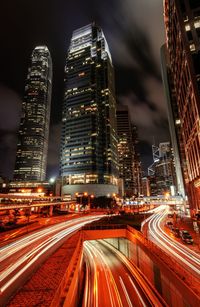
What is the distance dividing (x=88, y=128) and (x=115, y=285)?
138248 millimetres

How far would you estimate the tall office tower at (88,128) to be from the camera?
149 metres

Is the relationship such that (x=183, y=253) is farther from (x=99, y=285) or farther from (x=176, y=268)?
(x=99, y=285)

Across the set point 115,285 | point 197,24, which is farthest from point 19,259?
point 197,24

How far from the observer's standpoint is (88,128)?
159m

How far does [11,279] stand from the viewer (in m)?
13.8

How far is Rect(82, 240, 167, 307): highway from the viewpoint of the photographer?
75.2ft

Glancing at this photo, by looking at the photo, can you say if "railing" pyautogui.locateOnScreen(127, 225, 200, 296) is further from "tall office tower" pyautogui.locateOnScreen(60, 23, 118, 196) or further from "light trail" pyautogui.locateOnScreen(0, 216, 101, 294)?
"tall office tower" pyautogui.locateOnScreen(60, 23, 118, 196)

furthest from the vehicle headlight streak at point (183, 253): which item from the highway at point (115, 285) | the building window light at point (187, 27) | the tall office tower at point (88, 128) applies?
the tall office tower at point (88, 128)

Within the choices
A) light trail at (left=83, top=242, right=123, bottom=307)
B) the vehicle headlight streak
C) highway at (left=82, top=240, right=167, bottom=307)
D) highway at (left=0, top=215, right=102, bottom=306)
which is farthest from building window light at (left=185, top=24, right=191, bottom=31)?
light trail at (left=83, top=242, right=123, bottom=307)

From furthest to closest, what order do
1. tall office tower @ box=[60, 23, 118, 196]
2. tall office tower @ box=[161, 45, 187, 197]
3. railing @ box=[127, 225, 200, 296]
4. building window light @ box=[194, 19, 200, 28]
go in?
1. tall office tower @ box=[60, 23, 118, 196]
2. tall office tower @ box=[161, 45, 187, 197]
3. building window light @ box=[194, 19, 200, 28]
4. railing @ box=[127, 225, 200, 296]

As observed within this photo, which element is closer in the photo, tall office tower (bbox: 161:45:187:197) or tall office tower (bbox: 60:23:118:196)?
tall office tower (bbox: 161:45:187:197)

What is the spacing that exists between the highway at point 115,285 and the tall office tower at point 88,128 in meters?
105

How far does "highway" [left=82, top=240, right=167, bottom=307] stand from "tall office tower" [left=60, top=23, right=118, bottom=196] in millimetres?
104574

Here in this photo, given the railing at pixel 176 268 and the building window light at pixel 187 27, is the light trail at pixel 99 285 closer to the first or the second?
the railing at pixel 176 268
